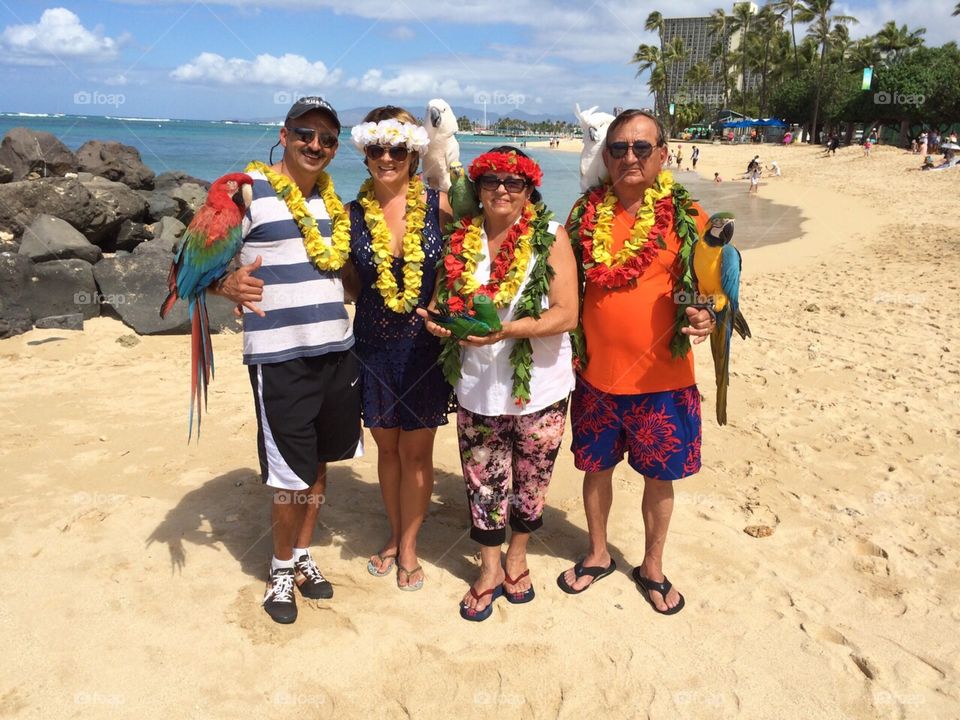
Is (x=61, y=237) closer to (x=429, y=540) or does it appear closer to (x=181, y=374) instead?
(x=181, y=374)

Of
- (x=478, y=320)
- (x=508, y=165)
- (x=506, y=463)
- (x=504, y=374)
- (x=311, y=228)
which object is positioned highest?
(x=508, y=165)

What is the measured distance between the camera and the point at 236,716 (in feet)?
8.28

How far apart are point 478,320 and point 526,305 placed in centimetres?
22

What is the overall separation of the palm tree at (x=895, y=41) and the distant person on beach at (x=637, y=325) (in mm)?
63672

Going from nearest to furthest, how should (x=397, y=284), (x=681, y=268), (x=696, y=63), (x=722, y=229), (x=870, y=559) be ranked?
(x=722, y=229), (x=681, y=268), (x=397, y=284), (x=870, y=559), (x=696, y=63)

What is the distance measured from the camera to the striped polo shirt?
2693 mm

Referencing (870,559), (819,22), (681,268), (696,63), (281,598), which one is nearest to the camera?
(681,268)

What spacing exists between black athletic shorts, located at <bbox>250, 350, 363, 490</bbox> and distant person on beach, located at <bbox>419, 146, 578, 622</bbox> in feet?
1.64

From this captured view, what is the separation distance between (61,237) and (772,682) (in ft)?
31.5

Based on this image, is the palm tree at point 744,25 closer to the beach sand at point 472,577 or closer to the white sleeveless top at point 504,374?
the beach sand at point 472,577

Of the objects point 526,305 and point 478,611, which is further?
point 478,611

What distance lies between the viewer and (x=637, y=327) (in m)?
2.81

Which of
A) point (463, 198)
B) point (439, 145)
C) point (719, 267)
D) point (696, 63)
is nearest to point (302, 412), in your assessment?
point (463, 198)

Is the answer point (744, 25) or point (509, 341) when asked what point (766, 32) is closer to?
point (744, 25)
